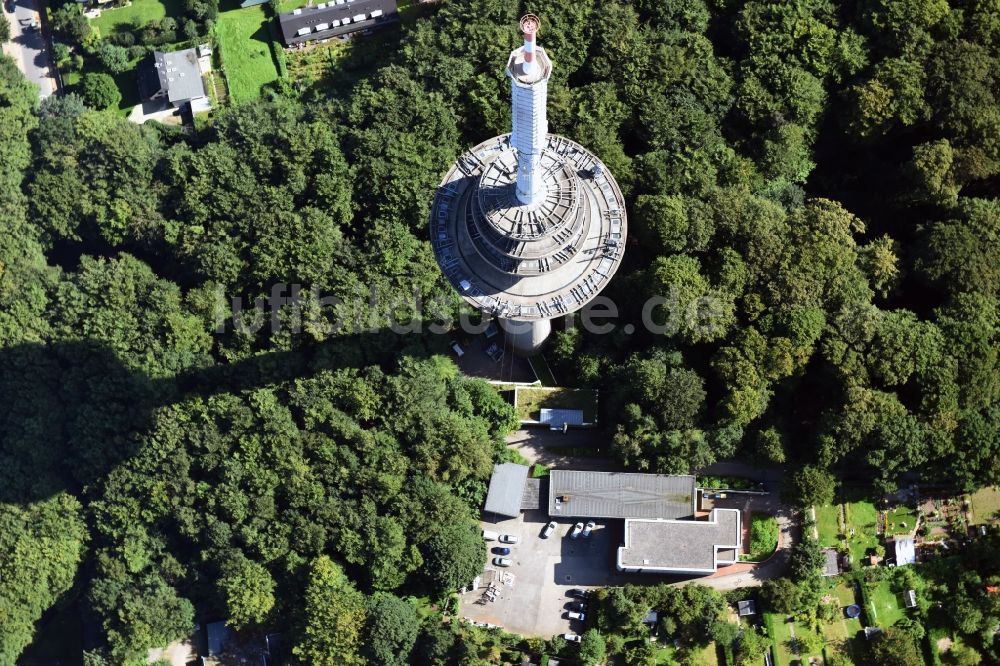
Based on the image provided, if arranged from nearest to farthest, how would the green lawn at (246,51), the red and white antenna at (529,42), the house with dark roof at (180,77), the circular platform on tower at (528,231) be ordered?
the red and white antenna at (529,42) < the circular platform on tower at (528,231) < the house with dark roof at (180,77) < the green lawn at (246,51)

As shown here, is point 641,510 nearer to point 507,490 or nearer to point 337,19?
point 507,490

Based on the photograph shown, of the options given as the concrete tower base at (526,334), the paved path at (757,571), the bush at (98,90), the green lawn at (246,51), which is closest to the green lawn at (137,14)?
the green lawn at (246,51)

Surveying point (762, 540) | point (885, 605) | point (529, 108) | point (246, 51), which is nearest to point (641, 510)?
point (762, 540)

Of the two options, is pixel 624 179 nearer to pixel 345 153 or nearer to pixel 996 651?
pixel 345 153

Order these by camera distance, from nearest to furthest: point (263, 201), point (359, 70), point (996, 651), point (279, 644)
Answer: point (996, 651)
point (279, 644)
point (263, 201)
point (359, 70)

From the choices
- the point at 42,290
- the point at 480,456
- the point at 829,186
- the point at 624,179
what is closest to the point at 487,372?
the point at 480,456

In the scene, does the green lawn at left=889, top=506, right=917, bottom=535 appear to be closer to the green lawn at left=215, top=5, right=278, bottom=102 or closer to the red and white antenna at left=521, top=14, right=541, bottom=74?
the red and white antenna at left=521, top=14, right=541, bottom=74

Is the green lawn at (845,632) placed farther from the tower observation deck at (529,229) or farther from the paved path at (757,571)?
the tower observation deck at (529,229)
